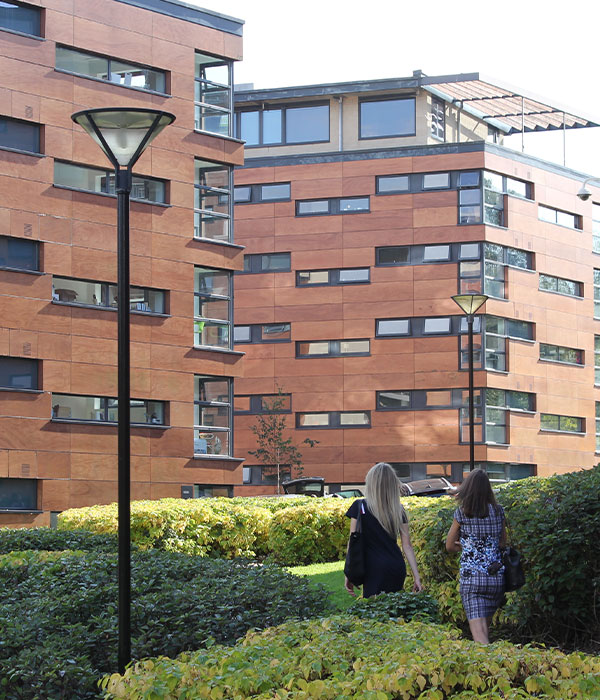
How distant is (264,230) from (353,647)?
145 feet

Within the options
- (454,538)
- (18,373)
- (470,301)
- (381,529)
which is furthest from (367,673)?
(18,373)

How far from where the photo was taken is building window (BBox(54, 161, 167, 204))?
95.6 feet

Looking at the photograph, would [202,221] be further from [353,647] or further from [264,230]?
[353,647]

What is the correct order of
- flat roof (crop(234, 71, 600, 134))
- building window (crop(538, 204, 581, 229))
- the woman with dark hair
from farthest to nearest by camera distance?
1. building window (crop(538, 204, 581, 229))
2. flat roof (crop(234, 71, 600, 134))
3. the woman with dark hair

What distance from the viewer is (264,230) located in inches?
1938

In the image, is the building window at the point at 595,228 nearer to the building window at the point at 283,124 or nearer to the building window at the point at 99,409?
the building window at the point at 283,124

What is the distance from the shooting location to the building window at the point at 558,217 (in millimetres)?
50625

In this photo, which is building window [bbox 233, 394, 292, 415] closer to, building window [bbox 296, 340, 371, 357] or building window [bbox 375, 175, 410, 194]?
building window [bbox 296, 340, 371, 357]

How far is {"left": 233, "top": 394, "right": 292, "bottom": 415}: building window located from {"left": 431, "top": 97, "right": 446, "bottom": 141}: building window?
1387 centimetres

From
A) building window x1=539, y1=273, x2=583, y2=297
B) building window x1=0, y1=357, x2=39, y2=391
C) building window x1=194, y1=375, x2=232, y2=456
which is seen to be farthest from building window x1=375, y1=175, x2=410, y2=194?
building window x1=0, y1=357, x2=39, y2=391

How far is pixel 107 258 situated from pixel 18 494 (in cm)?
670

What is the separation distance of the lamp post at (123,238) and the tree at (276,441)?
38069 mm

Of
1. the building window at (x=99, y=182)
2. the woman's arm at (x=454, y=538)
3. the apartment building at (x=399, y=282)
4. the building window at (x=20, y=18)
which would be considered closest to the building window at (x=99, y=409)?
the building window at (x=99, y=182)

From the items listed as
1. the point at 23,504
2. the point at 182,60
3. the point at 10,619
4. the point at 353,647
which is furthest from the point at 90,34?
the point at 353,647
